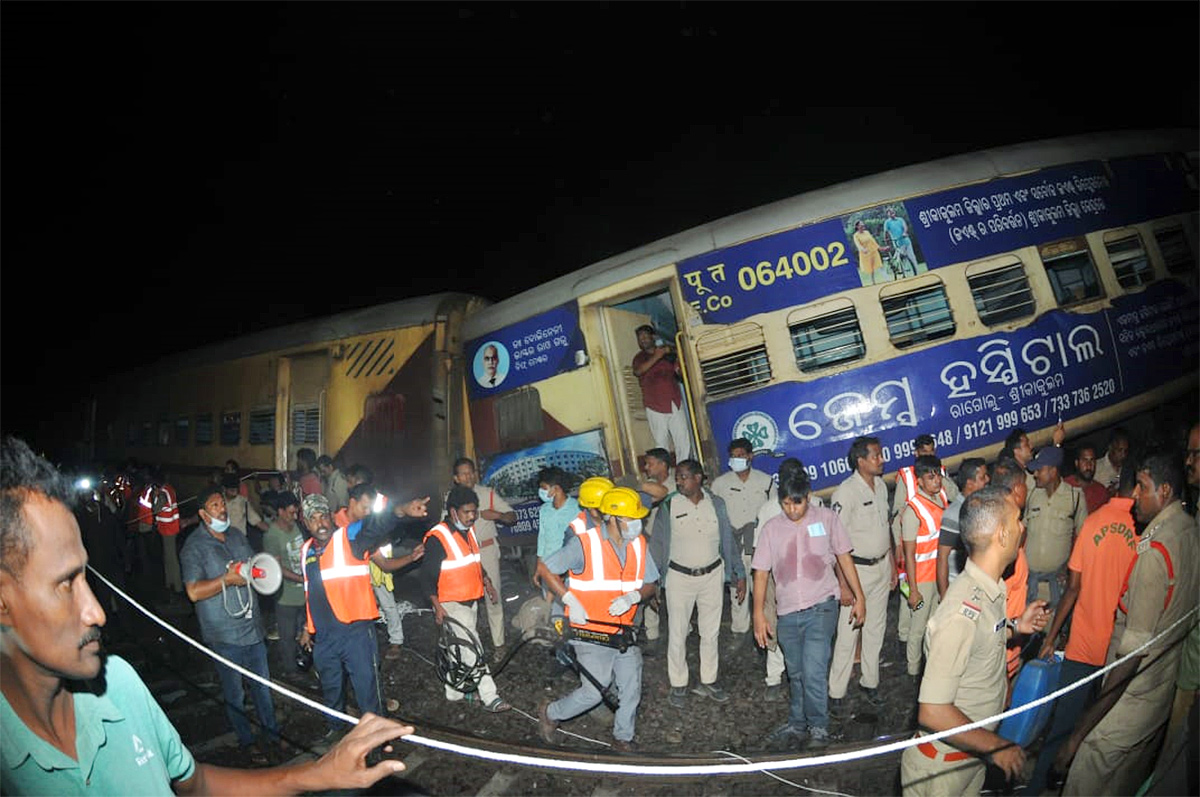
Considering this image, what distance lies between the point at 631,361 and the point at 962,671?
669 cm

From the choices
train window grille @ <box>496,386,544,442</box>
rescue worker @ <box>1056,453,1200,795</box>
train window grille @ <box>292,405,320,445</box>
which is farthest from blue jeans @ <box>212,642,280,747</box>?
train window grille @ <box>292,405,320,445</box>

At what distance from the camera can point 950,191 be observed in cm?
689

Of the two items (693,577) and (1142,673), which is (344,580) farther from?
(1142,673)

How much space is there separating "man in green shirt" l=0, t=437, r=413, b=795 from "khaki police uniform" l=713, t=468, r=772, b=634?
5388 mm

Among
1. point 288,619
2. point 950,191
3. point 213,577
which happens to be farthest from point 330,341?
point 950,191

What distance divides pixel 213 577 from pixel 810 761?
4503mm

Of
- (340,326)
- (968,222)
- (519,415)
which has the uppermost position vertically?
(340,326)

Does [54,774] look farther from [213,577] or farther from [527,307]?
[527,307]

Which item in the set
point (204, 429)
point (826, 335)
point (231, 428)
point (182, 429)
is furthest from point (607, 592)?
point (182, 429)

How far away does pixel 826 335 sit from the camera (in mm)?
7078

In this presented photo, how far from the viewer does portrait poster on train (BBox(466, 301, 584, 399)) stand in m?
8.73

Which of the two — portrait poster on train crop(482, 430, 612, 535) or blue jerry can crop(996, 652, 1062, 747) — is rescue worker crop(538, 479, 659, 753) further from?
portrait poster on train crop(482, 430, 612, 535)

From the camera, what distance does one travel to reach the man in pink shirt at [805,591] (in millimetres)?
4879

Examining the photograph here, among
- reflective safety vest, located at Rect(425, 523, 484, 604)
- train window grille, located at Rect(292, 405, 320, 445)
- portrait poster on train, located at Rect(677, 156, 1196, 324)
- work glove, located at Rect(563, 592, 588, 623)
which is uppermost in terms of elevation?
portrait poster on train, located at Rect(677, 156, 1196, 324)
